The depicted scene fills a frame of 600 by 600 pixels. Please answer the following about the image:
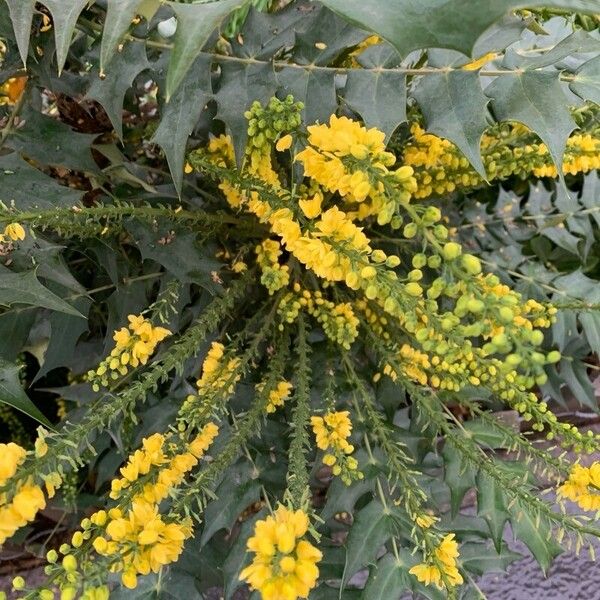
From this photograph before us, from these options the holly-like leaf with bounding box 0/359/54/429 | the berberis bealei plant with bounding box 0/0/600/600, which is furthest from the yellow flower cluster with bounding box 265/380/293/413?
the holly-like leaf with bounding box 0/359/54/429

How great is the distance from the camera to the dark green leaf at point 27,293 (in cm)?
46

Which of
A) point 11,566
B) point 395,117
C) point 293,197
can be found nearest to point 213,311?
point 293,197

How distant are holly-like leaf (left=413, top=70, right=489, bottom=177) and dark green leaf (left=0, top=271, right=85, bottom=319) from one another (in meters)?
0.30

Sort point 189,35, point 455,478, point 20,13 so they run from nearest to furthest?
point 189,35 → point 20,13 → point 455,478

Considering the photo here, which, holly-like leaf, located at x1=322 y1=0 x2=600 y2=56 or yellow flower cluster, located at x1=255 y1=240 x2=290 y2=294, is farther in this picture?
yellow flower cluster, located at x1=255 y1=240 x2=290 y2=294

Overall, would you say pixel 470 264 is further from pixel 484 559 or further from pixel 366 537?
pixel 484 559

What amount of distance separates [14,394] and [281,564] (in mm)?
228

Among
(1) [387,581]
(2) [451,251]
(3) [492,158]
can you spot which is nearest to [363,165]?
(2) [451,251]

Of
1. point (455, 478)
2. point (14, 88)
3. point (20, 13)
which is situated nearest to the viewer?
point (20, 13)

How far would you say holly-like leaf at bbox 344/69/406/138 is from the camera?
0.49m

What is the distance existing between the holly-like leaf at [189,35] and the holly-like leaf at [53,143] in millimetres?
333

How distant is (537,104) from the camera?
48 cm

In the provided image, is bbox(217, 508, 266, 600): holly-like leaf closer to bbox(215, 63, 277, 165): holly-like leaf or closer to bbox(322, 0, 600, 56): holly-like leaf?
bbox(215, 63, 277, 165): holly-like leaf

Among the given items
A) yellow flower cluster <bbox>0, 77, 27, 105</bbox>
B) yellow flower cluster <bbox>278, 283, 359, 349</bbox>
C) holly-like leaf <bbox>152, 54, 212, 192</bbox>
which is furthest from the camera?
yellow flower cluster <bbox>0, 77, 27, 105</bbox>
